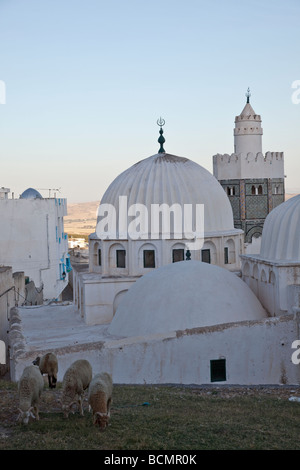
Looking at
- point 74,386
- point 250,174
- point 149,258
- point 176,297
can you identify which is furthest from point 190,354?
point 250,174

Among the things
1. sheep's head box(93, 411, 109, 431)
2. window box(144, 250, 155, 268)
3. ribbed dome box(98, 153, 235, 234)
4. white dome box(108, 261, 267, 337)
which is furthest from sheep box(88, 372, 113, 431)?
ribbed dome box(98, 153, 235, 234)

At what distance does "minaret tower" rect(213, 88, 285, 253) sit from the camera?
46.5 metres

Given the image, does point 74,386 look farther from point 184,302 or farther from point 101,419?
point 184,302

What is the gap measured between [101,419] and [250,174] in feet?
128

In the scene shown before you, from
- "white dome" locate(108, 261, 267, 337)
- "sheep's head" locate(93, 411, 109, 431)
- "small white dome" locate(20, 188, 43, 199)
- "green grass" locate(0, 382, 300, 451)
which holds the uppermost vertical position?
"small white dome" locate(20, 188, 43, 199)

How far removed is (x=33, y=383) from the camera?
9727 millimetres

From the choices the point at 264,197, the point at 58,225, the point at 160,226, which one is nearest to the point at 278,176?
the point at 264,197

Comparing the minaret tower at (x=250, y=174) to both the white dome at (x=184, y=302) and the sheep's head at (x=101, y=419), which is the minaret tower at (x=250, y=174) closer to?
the white dome at (x=184, y=302)

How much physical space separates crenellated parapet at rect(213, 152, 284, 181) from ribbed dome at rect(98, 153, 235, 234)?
70.6ft

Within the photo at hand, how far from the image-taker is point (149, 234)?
23906mm

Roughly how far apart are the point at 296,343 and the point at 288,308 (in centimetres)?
115

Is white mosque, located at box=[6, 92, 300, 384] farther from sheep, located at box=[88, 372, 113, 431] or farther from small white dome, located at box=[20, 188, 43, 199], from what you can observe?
small white dome, located at box=[20, 188, 43, 199]

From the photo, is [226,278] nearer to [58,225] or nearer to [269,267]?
[269,267]

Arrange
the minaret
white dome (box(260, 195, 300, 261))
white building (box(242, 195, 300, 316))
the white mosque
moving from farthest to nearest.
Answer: the minaret
white dome (box(260, 195, 300, 261))
white building (box(242, 195, 300, 316))
the white mosque
